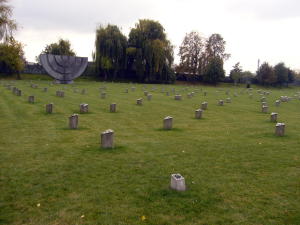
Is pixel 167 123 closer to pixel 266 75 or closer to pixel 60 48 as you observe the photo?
pixel 60 48

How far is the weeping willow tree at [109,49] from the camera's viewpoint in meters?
43.2

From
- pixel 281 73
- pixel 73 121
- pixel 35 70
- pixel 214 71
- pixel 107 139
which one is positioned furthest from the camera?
pixel 281 73

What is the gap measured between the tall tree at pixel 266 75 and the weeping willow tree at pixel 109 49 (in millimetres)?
26726

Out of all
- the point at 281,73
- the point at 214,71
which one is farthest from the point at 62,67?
the point at 281,73

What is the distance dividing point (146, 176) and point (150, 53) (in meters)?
39.7

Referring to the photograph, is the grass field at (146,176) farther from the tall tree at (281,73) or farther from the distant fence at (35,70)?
the tall tree at (281,73)

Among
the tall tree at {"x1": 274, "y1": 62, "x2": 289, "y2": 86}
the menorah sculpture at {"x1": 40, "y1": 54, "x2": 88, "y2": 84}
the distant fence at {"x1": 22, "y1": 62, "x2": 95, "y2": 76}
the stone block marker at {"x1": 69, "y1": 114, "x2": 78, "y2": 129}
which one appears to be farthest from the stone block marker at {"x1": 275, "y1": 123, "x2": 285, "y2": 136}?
the tall tree at {"x1": 274, "y1": 62, "x2": 289, "y2": 86}

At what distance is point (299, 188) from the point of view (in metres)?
5.29

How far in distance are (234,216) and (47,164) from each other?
3.79 metres

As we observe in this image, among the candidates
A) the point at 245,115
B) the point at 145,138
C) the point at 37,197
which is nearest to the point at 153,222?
the point at 37,197

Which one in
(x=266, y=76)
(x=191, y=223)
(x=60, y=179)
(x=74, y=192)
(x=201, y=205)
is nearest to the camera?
(x=191, y=223)

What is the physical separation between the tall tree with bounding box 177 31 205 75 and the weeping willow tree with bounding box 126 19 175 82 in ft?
33.3

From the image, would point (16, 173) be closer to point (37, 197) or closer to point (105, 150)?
point (37, 197)

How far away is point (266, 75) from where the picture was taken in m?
57.2
